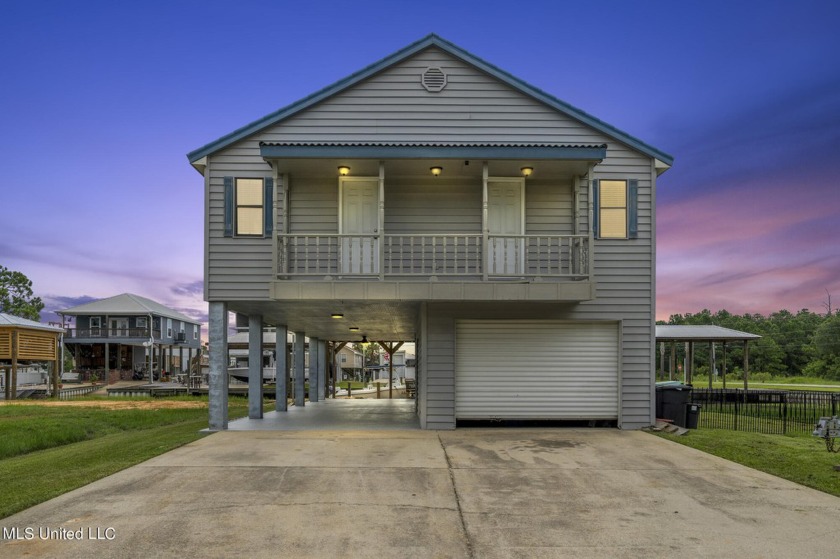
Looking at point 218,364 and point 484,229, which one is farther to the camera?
point 218,364

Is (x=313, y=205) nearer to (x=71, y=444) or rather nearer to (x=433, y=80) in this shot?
(x=433, y=80)

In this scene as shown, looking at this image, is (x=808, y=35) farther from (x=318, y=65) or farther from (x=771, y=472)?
(x=318, y=65)

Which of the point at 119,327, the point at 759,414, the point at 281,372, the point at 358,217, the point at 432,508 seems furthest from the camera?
the point at 119,327

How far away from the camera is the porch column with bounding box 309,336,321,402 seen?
20.9 meters

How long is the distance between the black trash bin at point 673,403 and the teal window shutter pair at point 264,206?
10412mm

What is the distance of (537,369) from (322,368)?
43.3ft

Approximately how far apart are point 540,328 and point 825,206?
19.8m

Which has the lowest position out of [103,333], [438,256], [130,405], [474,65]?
[130,405]

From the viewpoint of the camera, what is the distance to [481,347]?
1235 centimetres

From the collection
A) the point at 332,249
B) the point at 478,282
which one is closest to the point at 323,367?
the point at 332,249

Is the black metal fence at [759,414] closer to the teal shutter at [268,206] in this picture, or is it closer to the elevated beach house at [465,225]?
the elevated beach house at [465,225]

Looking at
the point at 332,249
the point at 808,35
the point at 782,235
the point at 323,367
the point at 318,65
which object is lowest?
the point at 323,367

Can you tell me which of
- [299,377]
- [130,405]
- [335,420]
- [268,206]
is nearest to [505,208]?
[268,206]

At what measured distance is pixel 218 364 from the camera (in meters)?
11.9
